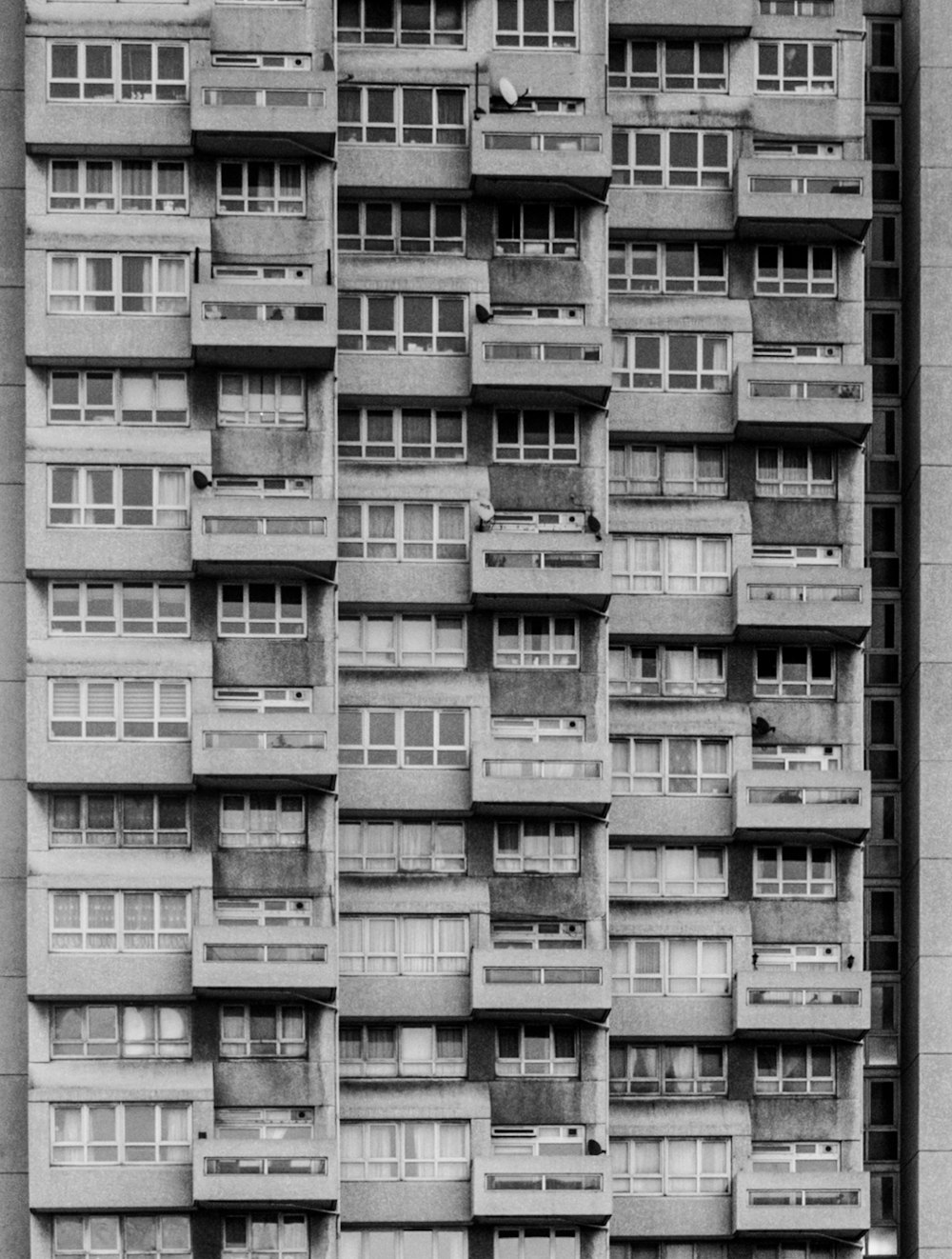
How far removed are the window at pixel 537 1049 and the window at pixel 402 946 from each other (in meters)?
2.03

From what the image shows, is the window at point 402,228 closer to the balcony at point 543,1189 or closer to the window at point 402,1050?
the window at point 402,1050

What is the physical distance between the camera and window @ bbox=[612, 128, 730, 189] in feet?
263

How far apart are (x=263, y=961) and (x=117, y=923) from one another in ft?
12.6

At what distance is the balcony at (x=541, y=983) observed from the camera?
248 ft

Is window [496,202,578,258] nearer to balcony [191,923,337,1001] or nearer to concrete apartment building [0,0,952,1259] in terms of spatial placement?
concrete apartment building [0,0,952,1259]

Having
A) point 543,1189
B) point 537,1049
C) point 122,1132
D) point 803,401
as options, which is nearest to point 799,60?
point 803,401

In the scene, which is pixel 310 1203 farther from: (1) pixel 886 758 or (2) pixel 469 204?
(2) pixel 469 204

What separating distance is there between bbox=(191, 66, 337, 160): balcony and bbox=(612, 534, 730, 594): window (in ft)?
42.2

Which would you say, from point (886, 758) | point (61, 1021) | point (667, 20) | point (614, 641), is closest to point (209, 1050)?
Result: point (61, 1021)

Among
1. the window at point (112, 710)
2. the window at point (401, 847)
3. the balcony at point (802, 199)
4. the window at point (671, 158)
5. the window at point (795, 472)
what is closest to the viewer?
the window at point (112, 710)

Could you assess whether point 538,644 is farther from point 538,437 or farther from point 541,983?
point 541,983

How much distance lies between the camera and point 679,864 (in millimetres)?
78750

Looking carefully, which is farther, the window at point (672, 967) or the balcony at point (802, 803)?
the window at point (672, 967)

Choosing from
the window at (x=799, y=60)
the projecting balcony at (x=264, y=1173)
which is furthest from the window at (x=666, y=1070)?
the window at (x=799, y=60)
